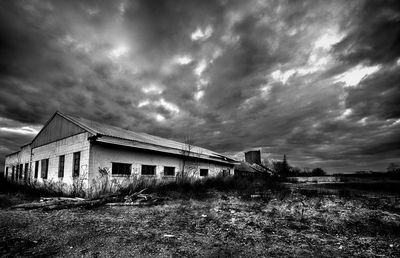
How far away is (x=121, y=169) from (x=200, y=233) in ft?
27.8

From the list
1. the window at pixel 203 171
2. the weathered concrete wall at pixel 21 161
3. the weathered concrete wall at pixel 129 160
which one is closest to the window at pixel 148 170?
the weathered concrete wall at pixel 129 160

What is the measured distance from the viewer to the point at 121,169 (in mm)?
12086

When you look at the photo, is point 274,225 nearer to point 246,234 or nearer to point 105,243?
point 246,234

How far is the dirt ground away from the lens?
3.79m

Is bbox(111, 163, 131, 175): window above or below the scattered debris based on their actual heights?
above

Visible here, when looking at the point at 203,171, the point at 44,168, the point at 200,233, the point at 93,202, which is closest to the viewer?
the point at 200,233

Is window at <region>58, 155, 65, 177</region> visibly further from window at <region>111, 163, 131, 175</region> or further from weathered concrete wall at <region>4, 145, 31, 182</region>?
weathered concrete wall at <region>4, 145, 31, 182</region>

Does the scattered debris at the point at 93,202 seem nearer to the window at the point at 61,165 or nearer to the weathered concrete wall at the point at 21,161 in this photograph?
the window at the point at 61,165

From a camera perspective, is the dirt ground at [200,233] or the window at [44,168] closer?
the dirt ground at [200,233]

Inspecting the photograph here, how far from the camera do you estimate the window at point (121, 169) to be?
11734 millimetres

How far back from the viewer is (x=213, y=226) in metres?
5.41

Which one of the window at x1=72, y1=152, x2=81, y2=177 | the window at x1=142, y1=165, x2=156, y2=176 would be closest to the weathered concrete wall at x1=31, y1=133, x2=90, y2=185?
the window at x1=72, y1=152, x2=81, y2=177

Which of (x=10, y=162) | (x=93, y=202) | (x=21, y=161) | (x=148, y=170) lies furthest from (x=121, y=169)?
(x=10, y=162)

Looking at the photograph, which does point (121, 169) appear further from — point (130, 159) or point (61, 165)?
point (61, 165)
